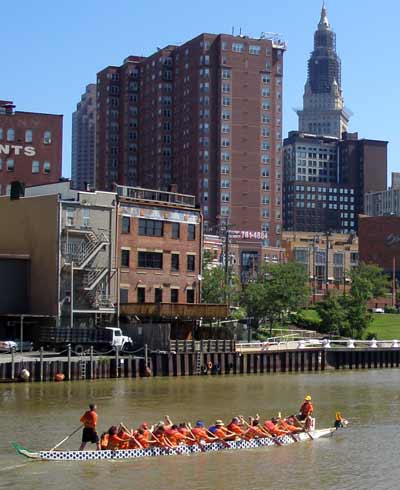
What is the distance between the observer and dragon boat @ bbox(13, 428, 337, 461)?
132 feet

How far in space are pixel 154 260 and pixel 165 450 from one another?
52.8 m

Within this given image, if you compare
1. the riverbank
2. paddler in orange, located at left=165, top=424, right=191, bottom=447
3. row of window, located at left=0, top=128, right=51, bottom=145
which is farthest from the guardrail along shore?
row of window, located at left=0, top=128, right=51, bottom=145

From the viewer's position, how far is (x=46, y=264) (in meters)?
88.4

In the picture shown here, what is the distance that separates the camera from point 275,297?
370ft

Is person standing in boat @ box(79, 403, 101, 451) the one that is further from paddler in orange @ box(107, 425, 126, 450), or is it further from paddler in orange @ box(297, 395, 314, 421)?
paddler in orange @ box(297, 395, 314, 421)

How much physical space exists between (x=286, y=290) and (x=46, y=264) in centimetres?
3391

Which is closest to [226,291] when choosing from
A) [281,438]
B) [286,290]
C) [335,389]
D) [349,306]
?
Answer: [286,290]

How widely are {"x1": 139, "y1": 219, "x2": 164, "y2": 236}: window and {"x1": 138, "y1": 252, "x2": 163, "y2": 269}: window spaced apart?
6.23 ft

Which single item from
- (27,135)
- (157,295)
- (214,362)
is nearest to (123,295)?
(157,295)

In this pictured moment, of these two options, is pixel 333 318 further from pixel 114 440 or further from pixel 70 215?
pixel 114 440

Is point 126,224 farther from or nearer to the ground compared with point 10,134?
nearer to the ground

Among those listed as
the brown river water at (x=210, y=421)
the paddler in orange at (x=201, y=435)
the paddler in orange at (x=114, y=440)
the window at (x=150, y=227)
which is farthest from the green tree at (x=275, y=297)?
the paddler in orange at (x=114, y=440)

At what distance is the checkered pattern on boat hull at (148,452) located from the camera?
132ft

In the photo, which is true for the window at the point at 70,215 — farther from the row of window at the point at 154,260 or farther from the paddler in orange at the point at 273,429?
the paddler in orange at the point at 273,429
